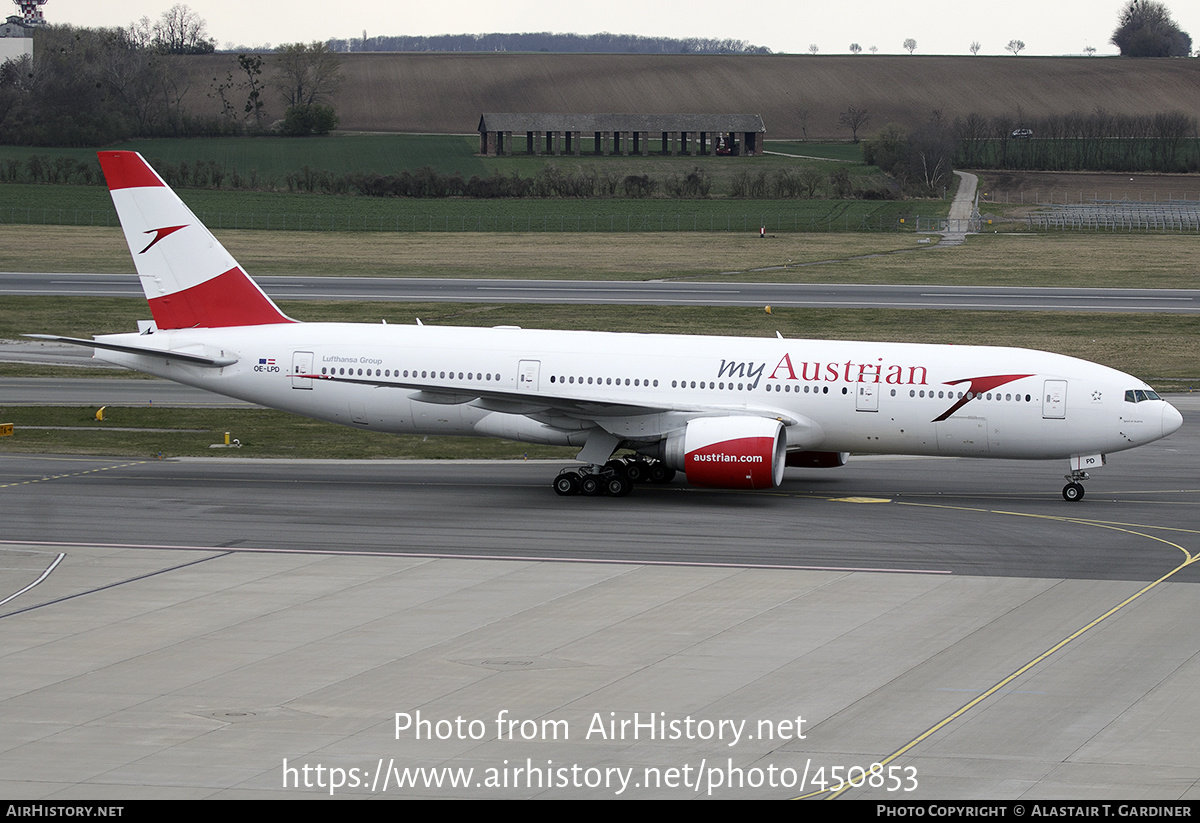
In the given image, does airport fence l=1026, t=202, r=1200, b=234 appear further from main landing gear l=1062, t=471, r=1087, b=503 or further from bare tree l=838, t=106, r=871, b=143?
main landing gear l=1062, t=471, r=1087, b=503

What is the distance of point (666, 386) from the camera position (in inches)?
1478

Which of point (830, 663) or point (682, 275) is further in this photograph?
point (682, 275)

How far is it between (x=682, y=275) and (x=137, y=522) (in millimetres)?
59329

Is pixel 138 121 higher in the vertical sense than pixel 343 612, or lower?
higher

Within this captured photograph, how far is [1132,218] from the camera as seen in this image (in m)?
123

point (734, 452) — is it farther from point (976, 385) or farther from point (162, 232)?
A: point (162, 232)

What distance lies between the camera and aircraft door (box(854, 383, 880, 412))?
3659 centimetres

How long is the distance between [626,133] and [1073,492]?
467 ft

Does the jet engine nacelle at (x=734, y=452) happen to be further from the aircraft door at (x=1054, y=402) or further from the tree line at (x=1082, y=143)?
the tree line at (x=1082, y=143)

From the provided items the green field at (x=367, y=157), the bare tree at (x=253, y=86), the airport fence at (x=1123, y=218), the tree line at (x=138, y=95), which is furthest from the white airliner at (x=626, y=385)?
the bare tree at (x=253, y=86)

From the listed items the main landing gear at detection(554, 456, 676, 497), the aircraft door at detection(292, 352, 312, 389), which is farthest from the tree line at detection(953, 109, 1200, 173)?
the aircraft door at detection(292, 352, 312, 389)

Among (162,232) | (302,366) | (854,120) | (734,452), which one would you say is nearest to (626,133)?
(854,120)

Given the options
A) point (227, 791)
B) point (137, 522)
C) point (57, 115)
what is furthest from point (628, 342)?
point (57, 115)

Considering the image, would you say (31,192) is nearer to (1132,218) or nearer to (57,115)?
(57,115)
